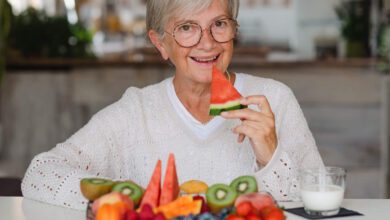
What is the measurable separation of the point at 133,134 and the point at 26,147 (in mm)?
3930

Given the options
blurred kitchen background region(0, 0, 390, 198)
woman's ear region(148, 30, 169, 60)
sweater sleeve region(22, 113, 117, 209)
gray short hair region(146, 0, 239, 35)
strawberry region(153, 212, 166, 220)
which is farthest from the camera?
blurred kitchen background region(0, 0, 390, 198)

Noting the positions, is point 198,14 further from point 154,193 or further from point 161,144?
point 154,193

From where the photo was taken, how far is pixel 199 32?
2.60 m

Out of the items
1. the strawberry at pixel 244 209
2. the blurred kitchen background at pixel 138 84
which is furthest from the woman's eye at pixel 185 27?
the blurred kitchen background at pixel 138 84

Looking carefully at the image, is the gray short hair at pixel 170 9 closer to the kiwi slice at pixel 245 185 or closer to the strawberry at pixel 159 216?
the kiwi slice at pixel 245 185

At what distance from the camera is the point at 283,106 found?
2.79 metres

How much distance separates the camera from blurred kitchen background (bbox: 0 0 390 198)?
596 centimetres

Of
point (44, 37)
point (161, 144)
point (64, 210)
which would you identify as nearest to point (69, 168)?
point (64, 210)

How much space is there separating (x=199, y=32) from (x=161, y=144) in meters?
0.45

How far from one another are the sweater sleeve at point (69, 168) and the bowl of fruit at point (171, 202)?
380 mm

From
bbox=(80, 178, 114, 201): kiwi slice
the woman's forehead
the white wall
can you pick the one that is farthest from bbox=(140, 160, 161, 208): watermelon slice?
the white wall

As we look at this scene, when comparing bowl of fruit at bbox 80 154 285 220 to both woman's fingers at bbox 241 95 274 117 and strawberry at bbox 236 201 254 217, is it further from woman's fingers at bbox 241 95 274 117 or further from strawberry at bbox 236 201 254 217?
woman's fingers at bbox 241 95 274 117

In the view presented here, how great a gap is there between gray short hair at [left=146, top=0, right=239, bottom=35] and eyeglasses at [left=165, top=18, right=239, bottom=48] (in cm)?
4

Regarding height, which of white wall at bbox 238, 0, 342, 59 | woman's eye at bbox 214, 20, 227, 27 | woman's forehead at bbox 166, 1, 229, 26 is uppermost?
white wall at bbox 238, 0, 342, 59
